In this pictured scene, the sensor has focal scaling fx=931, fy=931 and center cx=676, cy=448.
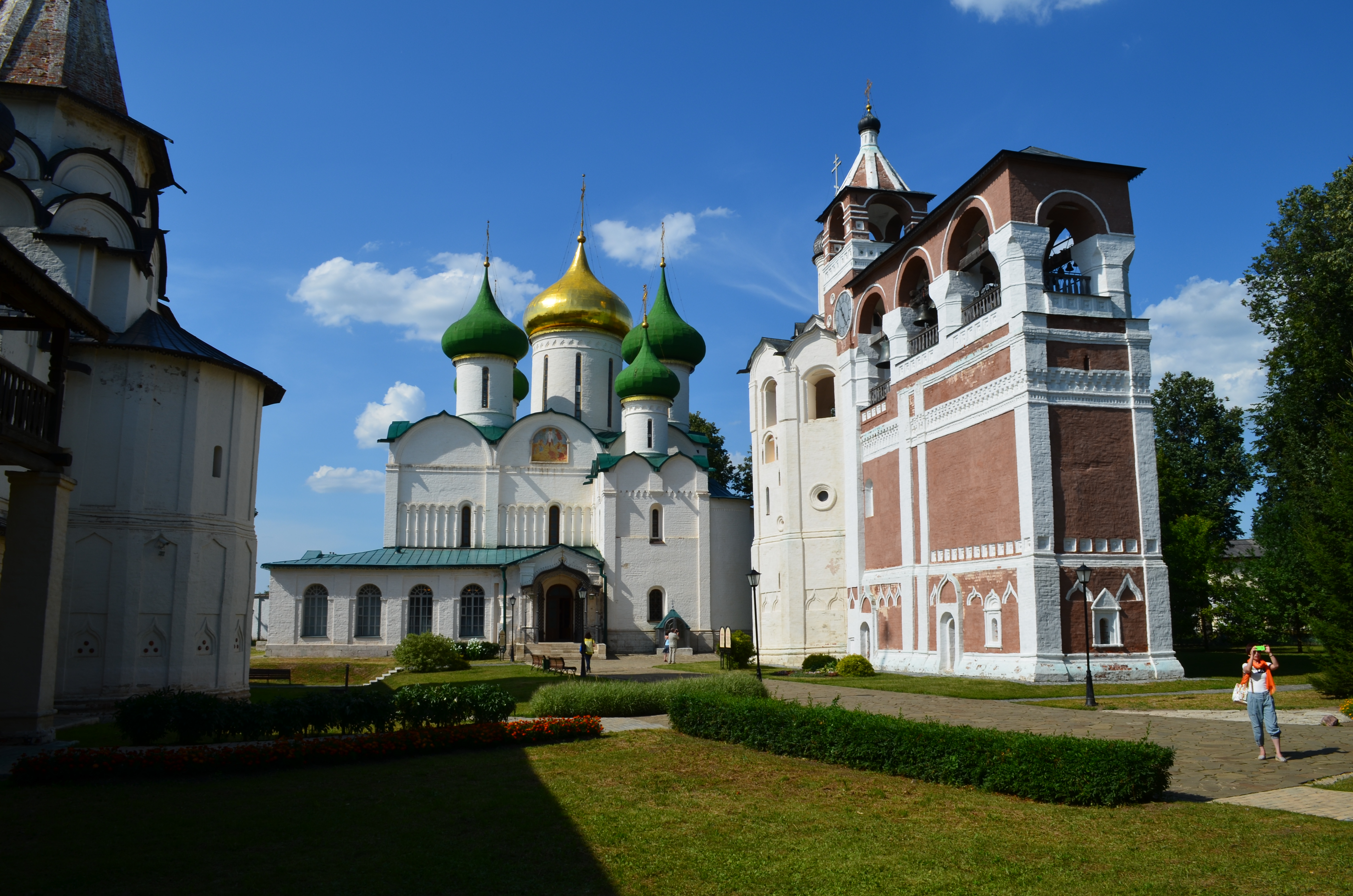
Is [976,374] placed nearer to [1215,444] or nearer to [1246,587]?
[1246,587]

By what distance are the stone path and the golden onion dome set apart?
24840 mm

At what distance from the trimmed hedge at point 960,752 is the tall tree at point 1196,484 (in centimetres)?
2704

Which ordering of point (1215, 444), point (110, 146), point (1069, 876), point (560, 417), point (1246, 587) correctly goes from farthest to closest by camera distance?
point (1215, 444)
point (560, 417)
point (1246, 587)
point (110, 146)
point (1069, 876)

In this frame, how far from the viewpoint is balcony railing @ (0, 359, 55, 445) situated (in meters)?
10.3

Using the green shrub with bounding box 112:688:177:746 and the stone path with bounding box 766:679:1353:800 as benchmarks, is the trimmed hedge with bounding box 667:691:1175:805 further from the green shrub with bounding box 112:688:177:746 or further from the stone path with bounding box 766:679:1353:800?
the green shrub with bounding box 112:688:177:746

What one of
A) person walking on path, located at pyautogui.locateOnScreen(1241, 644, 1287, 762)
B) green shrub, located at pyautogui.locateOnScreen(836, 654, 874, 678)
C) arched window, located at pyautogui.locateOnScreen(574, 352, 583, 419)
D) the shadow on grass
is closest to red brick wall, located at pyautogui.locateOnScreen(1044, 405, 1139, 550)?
green shrub, located at pyautogui.locateOnScreen(836, 654, 874, 678)

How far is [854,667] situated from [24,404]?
19.0 meters

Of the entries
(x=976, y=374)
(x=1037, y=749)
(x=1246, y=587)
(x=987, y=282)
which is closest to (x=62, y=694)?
(x=1037, y=749)

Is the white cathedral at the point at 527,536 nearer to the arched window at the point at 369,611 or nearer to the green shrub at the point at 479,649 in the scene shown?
the arched window at the point at 369,611

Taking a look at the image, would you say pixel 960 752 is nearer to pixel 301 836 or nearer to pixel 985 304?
pixel 301 836

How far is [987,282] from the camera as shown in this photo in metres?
25.5

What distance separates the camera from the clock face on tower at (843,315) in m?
30.3

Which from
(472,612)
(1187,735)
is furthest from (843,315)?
(1187,735)

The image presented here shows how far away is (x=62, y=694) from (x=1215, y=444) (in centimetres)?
4382
